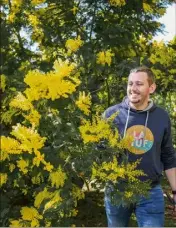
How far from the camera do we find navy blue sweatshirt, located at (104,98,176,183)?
2275 millimetres

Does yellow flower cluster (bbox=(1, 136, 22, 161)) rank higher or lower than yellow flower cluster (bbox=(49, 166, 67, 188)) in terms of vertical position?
higher

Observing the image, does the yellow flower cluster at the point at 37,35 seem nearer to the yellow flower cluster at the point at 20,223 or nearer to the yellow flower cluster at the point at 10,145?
the yellow flower cluster at the point at 20,223

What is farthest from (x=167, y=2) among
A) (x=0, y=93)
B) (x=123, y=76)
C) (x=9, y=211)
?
(x=9, y=211)

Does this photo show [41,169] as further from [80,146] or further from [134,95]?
[134,95]

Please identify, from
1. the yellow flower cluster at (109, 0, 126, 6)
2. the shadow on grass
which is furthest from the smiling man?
the shadow on grass

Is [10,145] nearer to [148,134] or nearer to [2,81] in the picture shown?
[148,134]

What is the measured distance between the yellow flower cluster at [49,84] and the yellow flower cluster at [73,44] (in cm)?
187

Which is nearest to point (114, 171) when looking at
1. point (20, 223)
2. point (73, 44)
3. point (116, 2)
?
point (20, 223)

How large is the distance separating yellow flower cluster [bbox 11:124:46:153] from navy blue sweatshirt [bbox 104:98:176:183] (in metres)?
0.42

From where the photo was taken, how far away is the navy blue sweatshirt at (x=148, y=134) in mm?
2275

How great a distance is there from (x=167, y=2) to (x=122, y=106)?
3.29 meters

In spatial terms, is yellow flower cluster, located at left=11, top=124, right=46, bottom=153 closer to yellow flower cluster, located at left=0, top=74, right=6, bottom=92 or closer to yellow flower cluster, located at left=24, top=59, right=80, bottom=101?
yellow flower cluster, located at left=24, top=59, right=80, bottom=101

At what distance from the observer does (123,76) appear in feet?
14.8

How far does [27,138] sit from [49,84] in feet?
1.02
